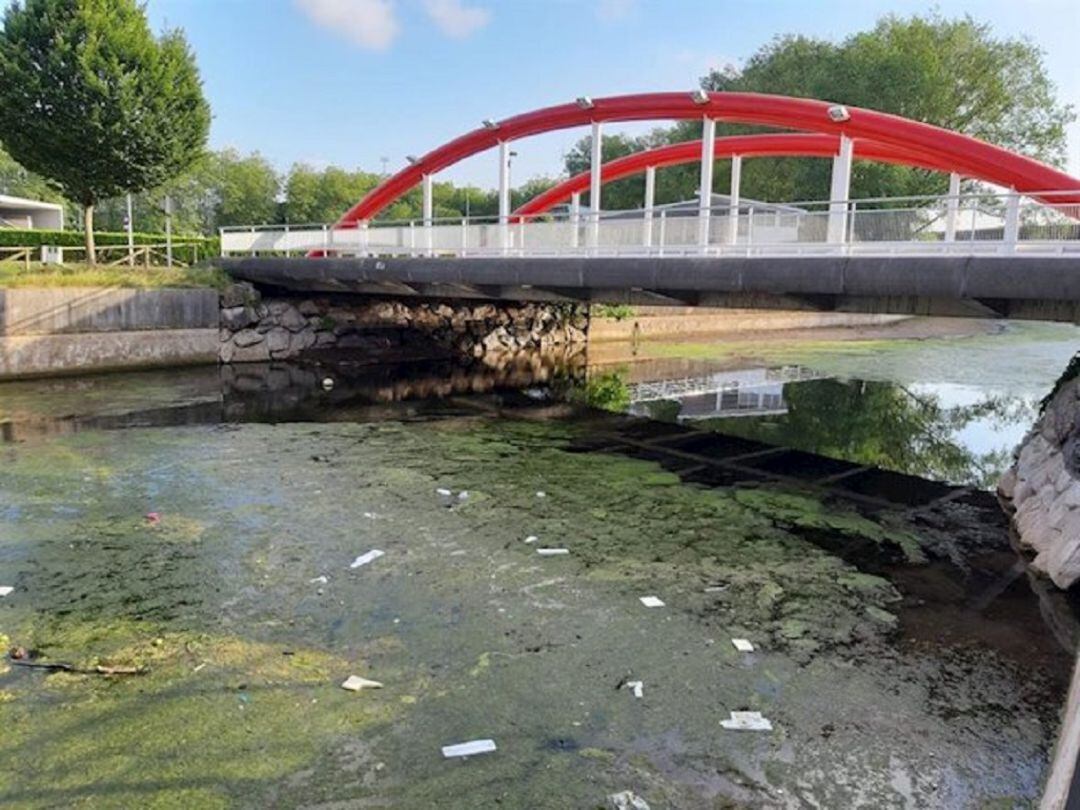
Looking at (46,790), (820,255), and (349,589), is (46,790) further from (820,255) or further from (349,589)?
(820,255)

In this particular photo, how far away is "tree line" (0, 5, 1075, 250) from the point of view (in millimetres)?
22438

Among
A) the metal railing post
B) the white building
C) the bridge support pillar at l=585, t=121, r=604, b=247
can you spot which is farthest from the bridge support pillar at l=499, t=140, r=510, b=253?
the white building

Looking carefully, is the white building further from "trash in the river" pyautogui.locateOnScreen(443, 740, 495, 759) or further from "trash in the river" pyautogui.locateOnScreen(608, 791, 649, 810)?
"trash in the river" pyautogui.locateOnScreen(608, 791, 649, 810)

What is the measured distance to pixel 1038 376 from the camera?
83.7 ft

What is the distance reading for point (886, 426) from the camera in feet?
58.0

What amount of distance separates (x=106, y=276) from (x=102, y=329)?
162cm

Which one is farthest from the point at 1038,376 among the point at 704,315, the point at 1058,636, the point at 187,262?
the point at 187,262

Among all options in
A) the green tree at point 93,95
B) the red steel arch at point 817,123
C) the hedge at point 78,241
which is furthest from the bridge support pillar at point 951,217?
the hedge at point 78,241

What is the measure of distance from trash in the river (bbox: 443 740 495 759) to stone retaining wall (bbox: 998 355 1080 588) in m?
6.49

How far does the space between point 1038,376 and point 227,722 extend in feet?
89.3

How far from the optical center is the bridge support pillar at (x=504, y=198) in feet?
56.5

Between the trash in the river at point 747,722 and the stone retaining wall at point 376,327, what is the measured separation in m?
22.0

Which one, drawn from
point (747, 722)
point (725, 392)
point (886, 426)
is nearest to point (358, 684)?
point (747, 722)

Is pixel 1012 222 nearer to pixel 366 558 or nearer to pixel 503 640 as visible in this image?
pixel 503 640
